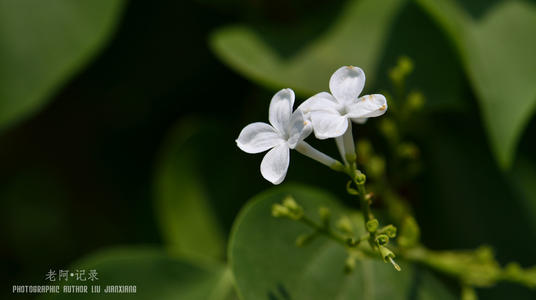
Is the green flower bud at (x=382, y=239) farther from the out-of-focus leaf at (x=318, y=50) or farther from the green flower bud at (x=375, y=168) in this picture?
the out-of-focus leaf at (x=318, y=50)

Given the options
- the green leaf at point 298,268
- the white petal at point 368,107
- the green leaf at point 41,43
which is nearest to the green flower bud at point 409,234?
the green leaf at point 298,268

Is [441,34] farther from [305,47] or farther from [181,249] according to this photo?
[181,249]

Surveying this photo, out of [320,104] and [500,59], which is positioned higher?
[500,59]

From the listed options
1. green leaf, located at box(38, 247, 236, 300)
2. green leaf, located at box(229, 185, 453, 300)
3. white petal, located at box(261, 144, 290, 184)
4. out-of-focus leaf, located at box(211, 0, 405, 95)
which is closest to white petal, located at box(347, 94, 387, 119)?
white petal, located at box(261, 144, 290, 184)

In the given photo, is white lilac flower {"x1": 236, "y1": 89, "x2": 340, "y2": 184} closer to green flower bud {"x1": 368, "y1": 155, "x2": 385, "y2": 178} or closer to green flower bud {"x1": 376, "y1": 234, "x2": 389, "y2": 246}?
green flower bud {"x1": 376, "y1": 234, "x2": 389, "y2": 246}

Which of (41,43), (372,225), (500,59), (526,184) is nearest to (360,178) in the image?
(372,225)

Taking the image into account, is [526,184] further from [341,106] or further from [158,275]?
[158,275]

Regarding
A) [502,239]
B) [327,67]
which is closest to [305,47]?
[327,67]
